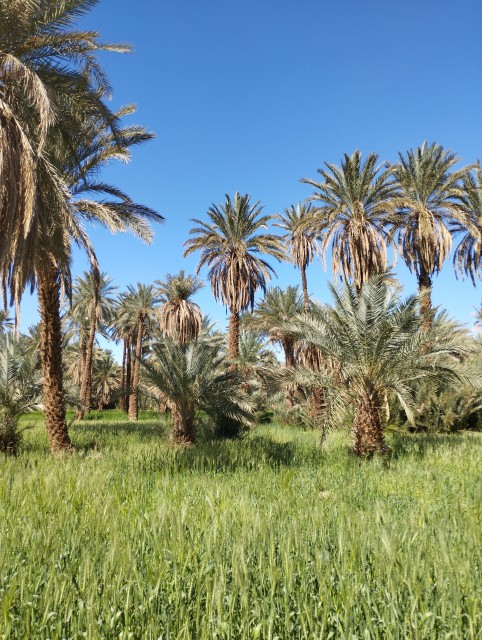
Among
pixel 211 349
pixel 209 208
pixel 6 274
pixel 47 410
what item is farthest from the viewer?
pixel 209 208

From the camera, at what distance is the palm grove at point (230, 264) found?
302 inches

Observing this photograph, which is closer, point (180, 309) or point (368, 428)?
point (368, 428)

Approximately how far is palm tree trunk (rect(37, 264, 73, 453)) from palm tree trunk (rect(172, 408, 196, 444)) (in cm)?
322

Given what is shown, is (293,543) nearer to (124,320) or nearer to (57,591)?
(57,591)

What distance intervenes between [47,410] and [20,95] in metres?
7.04

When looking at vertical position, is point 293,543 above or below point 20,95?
below

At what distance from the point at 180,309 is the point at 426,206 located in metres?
14.7

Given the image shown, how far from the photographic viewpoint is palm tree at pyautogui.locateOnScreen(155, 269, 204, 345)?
84.1 feet

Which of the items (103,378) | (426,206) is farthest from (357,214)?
(103,378)

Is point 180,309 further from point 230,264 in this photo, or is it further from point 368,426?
point 368,426

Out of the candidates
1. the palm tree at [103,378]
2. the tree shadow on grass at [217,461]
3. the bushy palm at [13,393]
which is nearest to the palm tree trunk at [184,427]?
the tree shadow on grass at [217,461]

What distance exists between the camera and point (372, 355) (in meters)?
9.60

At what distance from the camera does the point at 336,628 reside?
255cm

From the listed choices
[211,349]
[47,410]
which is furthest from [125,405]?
[47,410]
